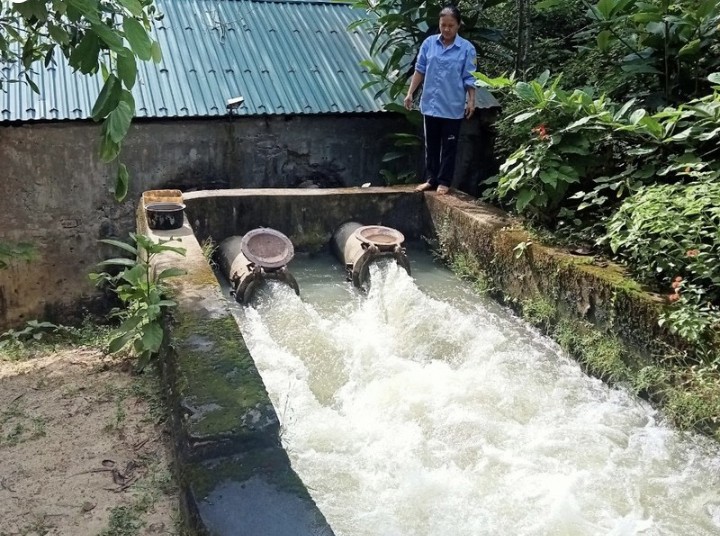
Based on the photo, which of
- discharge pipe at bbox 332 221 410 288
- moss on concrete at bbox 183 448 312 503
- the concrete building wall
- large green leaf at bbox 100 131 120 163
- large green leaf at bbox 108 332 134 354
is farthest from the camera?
the concrete building wall

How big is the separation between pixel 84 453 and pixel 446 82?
4530 millimetres

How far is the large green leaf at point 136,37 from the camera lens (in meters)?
1.63

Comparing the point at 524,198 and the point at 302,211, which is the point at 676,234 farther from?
the point at 302,211

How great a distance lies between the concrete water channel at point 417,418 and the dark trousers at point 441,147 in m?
1.05

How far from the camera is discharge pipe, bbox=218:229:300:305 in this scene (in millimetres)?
5078

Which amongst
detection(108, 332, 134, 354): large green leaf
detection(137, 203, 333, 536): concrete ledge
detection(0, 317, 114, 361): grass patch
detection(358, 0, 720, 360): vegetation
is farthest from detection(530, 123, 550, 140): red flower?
detection(0, 317, 114, 361): grass patch

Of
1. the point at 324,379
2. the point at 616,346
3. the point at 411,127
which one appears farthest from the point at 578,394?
the point at 411,127

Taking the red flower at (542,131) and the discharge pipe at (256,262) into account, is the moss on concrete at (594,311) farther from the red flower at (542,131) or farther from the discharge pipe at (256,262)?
the discharge pipe at (256,262)

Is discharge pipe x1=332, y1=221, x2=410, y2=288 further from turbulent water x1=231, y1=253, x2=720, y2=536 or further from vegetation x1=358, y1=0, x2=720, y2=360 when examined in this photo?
vegetation x1=358, y1=0, x2=720, y2=360

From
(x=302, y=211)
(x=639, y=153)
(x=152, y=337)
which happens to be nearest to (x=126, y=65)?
(x=152, y=337)

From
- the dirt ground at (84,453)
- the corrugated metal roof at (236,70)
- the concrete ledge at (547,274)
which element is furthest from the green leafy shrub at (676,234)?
the corrugated metal roof at (236,70)

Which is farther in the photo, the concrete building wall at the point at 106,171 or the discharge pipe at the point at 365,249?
the concrete building wall at the point at 106,171

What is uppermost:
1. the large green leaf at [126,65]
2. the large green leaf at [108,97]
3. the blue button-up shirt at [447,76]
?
the large green leaf at [126,65]

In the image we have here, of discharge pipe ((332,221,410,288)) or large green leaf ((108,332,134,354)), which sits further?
discharge pipe ((332,221,410,288))
